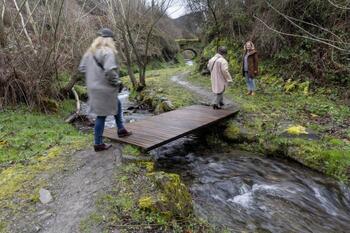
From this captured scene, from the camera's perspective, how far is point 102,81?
5090 millimetres

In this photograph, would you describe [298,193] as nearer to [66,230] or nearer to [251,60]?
[66,230]

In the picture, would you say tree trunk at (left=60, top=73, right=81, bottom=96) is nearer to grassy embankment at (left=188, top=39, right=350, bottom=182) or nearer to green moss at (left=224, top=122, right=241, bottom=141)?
grassy embankment at (left=188, top=39, right=350, bottom=182)

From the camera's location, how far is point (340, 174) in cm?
551

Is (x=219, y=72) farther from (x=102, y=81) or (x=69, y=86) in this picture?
(x=69, y=86)

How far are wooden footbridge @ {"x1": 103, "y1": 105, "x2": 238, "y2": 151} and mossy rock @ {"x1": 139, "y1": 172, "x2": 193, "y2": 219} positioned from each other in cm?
142

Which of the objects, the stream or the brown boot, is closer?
the stream

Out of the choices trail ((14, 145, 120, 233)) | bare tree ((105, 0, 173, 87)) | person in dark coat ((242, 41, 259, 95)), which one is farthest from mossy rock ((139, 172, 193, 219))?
bare tree ((105, 0, 173, 87))

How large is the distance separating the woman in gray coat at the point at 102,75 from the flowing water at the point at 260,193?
74.7 inches

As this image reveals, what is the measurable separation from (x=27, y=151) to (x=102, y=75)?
237cm

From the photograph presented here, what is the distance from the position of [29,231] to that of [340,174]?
5.02 m

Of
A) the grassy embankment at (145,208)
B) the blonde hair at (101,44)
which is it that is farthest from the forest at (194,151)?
the blonde hair at (101,44)

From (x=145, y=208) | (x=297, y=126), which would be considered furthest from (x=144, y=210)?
(x=297, y=126)

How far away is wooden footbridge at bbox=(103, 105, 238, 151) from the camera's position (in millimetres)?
6047

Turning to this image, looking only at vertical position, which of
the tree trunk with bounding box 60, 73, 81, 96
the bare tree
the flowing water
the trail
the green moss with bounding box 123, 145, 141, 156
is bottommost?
the flowing water
